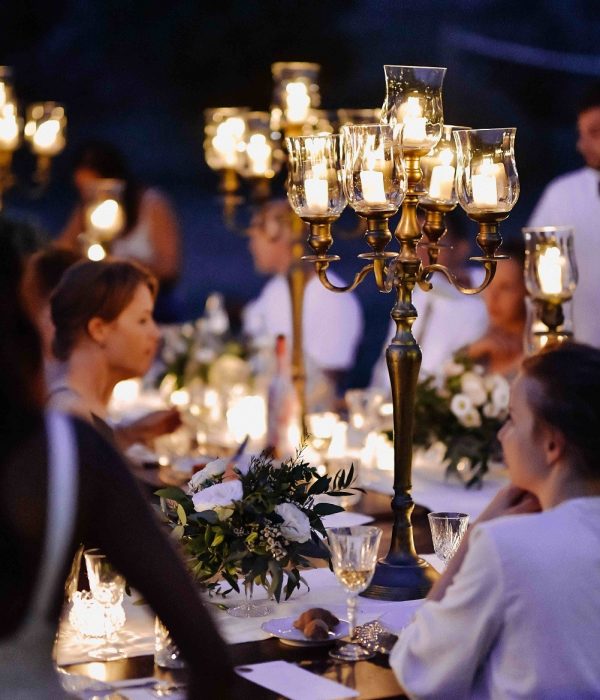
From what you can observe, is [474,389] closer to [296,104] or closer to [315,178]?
[296,104]

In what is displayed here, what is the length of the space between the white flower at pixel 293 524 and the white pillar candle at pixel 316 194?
63 cm

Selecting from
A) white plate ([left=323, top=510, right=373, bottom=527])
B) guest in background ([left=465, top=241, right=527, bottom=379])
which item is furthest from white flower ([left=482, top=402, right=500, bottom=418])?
guest in background ([left=465, top=241, right=527, bottom=379])

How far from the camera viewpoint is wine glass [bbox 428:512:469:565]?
8.77 feet

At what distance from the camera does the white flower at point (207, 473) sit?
9.11ft

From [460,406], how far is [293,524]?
1.68 m

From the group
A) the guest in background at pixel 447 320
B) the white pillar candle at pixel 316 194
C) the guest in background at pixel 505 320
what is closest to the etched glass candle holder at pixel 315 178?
the white pillar candle at pixel 316 194

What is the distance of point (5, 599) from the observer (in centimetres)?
149

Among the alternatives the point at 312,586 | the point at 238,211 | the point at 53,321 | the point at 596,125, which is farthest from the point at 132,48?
the point at 312,586

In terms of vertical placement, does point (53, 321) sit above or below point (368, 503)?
above

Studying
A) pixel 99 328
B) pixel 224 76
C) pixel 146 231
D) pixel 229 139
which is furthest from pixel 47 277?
pixel 224 76

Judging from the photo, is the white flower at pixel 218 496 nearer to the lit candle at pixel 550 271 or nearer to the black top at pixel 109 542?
the black top at pixel 109 542

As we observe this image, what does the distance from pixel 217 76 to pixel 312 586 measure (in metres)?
8.23

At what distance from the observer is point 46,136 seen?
6.08 meters

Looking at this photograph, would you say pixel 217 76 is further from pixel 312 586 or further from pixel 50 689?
pixel 50 689
